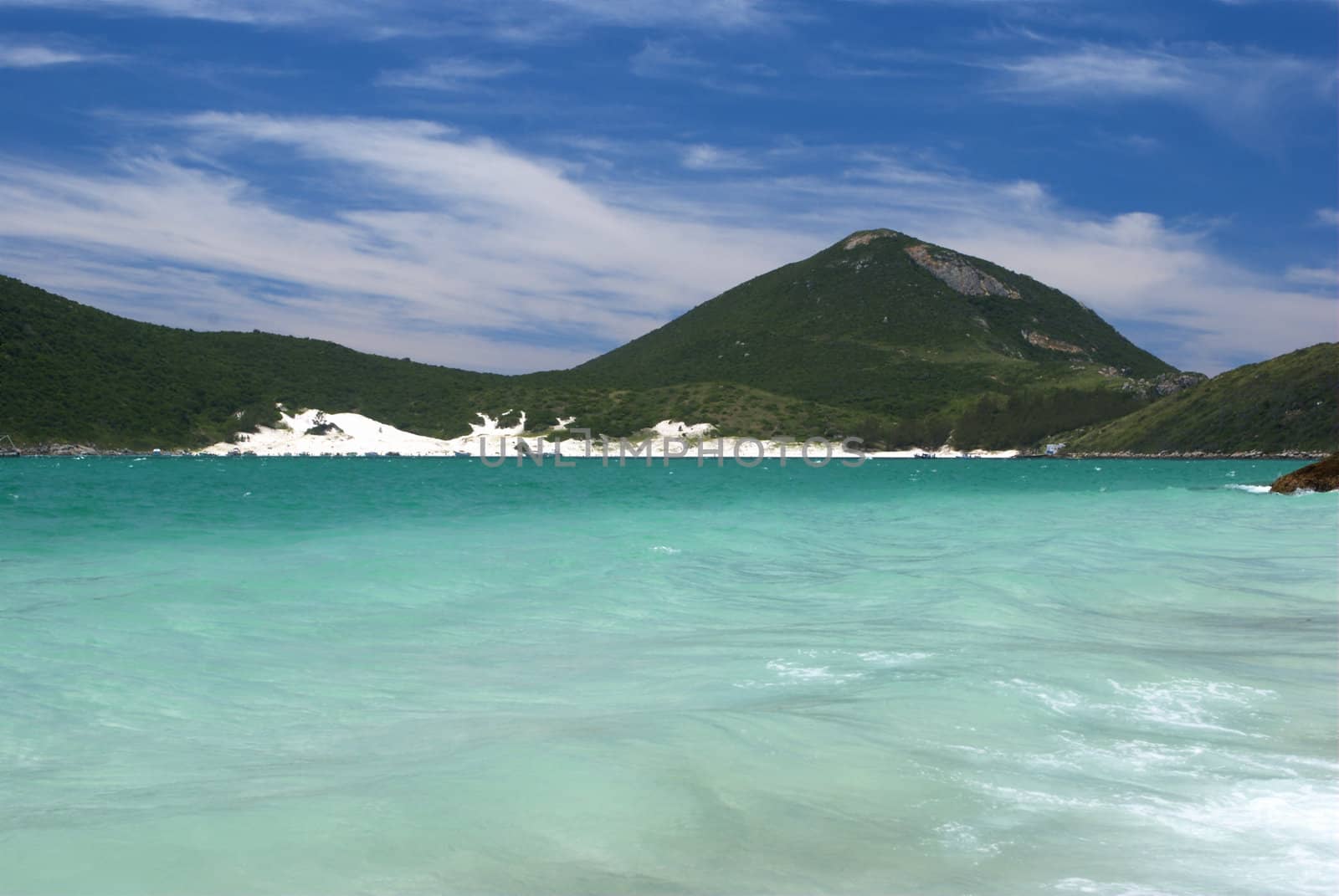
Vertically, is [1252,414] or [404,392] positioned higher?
[1252,414]

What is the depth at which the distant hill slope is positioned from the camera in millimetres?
129375

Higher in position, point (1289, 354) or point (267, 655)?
point (1289, 354)

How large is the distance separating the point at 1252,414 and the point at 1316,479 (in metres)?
105

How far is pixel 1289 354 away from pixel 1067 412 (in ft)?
123

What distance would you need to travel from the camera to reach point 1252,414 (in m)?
138

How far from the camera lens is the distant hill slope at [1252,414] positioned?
12938 cm

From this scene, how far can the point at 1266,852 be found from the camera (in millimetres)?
5656

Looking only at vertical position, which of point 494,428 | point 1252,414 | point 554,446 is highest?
point 1252,414

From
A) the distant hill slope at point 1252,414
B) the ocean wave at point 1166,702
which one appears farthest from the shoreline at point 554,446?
the ocean wave at point 1166,702

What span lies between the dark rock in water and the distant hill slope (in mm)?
86823

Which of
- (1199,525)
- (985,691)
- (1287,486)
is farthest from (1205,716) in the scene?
(1287,486)

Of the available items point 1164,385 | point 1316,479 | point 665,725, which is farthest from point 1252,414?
point 665,725

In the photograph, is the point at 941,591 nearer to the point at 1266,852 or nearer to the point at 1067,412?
the point at 1266,852

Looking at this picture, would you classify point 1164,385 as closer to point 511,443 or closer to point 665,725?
point 511,443
